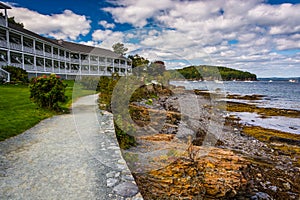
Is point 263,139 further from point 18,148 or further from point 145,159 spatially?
point 18,148

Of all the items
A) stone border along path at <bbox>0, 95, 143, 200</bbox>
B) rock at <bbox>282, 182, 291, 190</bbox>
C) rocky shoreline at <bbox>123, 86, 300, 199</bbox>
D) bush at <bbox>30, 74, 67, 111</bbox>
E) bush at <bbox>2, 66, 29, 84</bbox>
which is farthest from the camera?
bush at <bbox>2, 66, 29, 84</bbox>

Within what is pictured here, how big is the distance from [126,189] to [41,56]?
101 ft

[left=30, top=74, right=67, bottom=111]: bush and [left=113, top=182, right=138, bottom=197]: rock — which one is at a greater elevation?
[left=30, top=74, right=67, bottom=111]: bush

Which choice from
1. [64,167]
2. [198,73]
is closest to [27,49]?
[198,73]

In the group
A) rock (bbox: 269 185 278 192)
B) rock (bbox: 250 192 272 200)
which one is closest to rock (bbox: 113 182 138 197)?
rock (bbox: 250 192 272 200)

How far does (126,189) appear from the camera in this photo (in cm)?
380

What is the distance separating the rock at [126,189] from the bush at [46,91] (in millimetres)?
7662

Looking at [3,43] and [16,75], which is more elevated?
[3,43]

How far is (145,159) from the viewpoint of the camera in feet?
19.4

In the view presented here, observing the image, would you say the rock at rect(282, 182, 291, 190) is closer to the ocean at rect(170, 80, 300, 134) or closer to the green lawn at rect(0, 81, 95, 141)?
the ocean at rect(170, 80, 300, 134)

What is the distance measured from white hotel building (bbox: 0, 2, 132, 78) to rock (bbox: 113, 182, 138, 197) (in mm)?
10114

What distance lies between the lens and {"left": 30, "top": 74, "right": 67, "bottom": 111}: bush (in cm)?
1014

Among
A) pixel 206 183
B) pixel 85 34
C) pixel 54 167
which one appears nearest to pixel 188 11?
pixel 85 34

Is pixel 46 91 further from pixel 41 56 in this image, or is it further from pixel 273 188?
pixel 41 56
